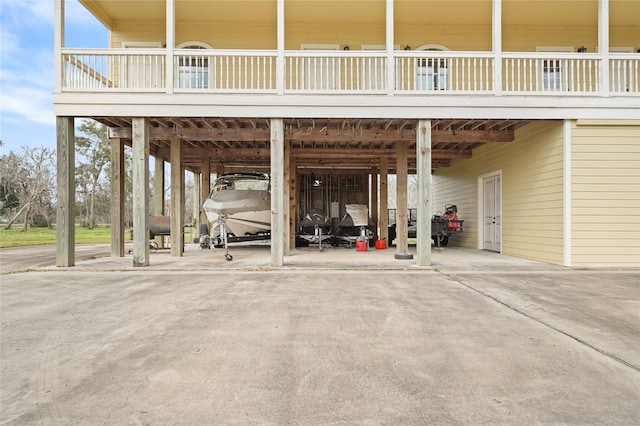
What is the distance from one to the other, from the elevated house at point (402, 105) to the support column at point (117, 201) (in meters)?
0.04

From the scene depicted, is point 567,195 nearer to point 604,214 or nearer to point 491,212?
point 604,214

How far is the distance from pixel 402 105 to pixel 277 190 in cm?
332

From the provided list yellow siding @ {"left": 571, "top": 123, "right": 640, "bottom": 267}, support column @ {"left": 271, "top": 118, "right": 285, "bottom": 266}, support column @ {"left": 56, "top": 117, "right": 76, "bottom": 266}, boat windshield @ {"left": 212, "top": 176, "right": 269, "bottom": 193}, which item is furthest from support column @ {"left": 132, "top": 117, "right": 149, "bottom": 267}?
yellow siding @ {"left": 571, "top": 123, "right": 640, "bottom": 267}

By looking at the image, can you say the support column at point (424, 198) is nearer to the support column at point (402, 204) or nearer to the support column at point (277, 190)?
the support column at point (402, 204)

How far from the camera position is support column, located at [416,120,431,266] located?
8000 mm

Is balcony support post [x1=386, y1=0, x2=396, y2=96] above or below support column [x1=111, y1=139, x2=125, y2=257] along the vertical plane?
above

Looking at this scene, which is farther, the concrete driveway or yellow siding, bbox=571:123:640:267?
yellow siding, bbox=571:123:640:267

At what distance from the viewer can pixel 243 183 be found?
1270 cm

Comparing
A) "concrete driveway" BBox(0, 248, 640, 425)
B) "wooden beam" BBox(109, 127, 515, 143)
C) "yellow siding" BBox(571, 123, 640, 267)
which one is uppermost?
"wooden beam" BBox(109, 127, 515, 143)

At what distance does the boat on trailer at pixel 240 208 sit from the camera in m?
11.0

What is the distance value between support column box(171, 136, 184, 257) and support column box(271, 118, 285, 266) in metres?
3.49

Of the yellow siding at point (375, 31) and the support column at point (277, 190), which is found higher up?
the yellow siding at point (375, 31)

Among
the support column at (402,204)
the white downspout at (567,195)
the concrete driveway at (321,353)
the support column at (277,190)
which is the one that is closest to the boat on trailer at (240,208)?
the support column at (277,190)

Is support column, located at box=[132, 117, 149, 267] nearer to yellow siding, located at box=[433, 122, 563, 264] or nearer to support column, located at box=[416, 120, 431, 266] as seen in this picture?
support column, located at box=[416, 120, 431, 266]
